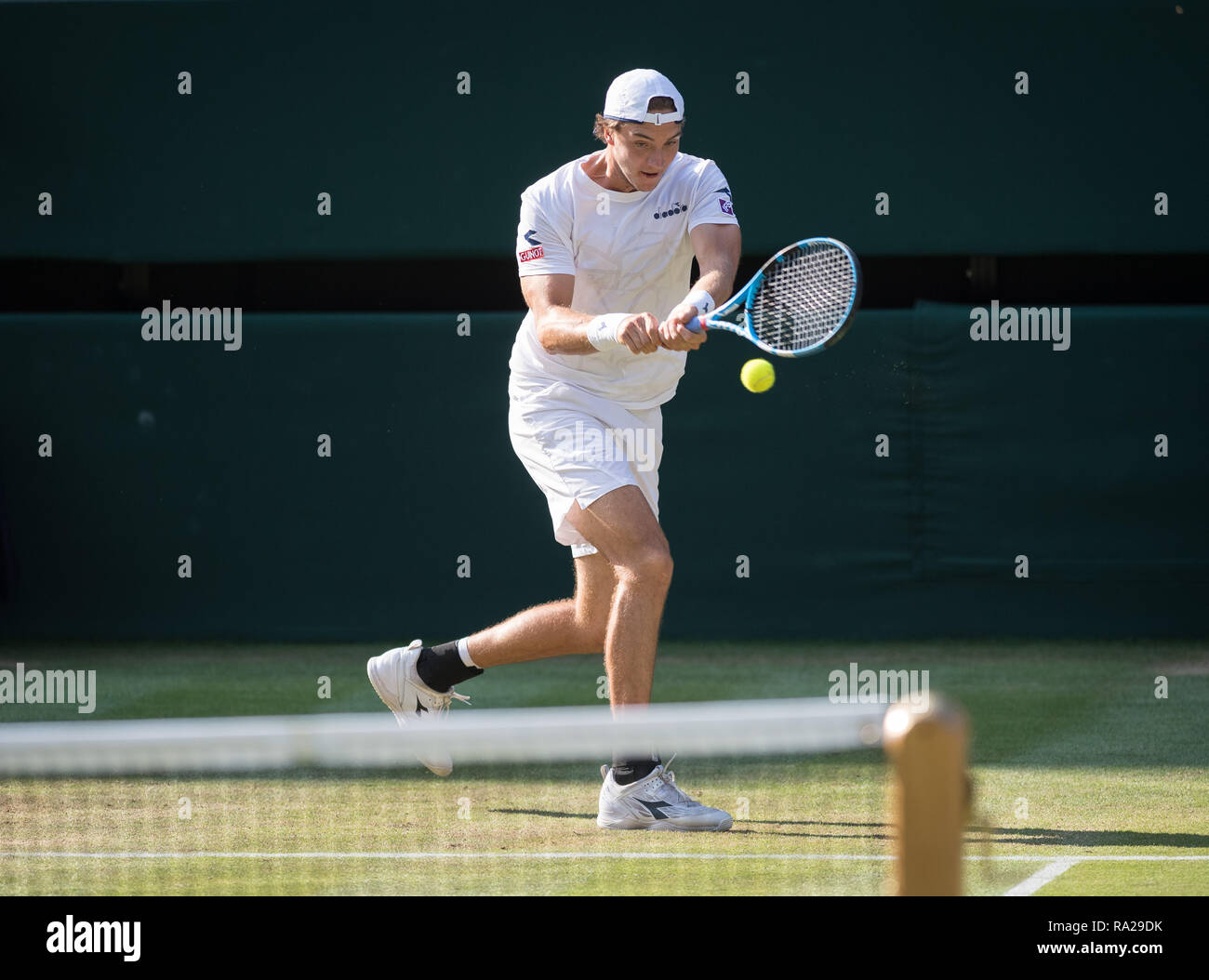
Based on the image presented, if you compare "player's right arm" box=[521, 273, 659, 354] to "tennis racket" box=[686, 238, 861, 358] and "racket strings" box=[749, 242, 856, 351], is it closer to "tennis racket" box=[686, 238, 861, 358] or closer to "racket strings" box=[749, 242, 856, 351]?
"tennis racket" box=[686, 238, 861, 358]

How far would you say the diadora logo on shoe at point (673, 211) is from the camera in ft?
14.8

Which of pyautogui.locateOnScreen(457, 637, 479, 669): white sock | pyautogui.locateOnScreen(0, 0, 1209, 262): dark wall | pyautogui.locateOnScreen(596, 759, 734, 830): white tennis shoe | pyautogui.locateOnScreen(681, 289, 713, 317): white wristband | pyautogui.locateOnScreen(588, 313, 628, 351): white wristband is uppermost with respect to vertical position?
pyautogui.locateOnScreen(0, 0, 1209, 262): dark wall

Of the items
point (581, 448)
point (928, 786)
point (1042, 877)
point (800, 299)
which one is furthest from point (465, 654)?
point (928, 786)

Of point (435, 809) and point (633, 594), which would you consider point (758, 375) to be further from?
point (435, 809)

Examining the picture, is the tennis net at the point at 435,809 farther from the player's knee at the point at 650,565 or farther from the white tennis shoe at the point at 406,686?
the player's knee at the point at 650,565

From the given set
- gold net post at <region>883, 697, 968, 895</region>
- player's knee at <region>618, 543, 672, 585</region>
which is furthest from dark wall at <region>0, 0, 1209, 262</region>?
gold net post at <region>883, 697, 968, 895</region>

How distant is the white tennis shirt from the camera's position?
448 centimetres

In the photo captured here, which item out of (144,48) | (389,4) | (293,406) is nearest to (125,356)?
(293,406)

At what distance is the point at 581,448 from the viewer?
4.42 metres

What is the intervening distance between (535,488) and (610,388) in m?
3.70

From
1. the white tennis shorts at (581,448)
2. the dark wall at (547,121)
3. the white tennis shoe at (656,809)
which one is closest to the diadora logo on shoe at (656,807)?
the white tennis shoe at (656,809)
